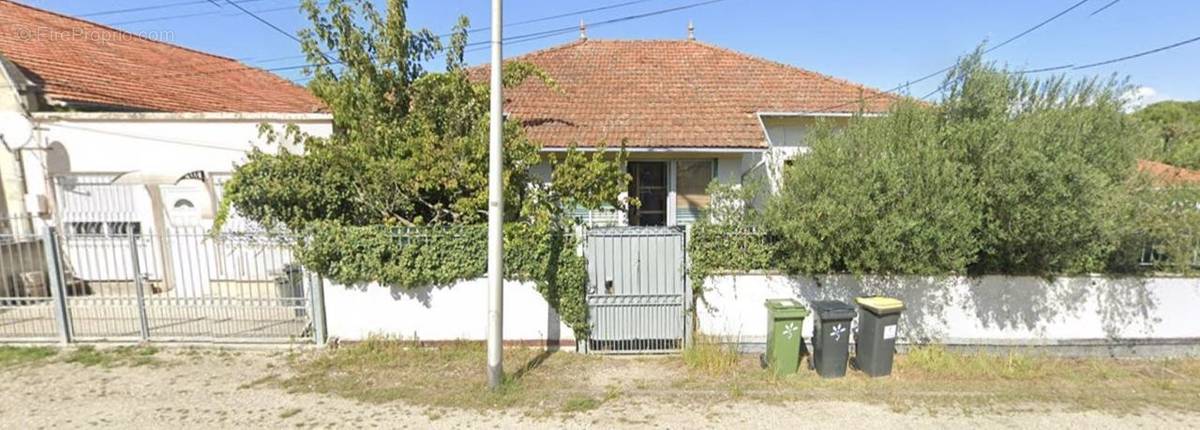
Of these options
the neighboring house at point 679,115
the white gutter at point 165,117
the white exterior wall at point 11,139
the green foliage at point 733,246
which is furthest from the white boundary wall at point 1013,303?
Result: the white exterior wall at point 11,139

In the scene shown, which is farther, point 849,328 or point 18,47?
point 18,47

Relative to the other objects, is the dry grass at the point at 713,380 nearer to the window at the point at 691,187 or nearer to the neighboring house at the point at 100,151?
the window at the point at 691,187

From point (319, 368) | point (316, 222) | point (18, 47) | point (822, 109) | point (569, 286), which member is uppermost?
point (18, 47)

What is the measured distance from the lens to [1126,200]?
4598 mm

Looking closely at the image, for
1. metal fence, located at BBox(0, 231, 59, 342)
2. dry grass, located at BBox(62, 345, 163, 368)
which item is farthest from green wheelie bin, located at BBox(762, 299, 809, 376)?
metal fence, located at BBox(0, 231, 59, 342)

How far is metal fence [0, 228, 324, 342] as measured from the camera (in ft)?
17.8

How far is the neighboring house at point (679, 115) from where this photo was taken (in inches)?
322

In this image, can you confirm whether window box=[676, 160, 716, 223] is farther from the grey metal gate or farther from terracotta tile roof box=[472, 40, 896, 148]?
the grey metal gate

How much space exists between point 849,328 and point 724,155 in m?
4.23

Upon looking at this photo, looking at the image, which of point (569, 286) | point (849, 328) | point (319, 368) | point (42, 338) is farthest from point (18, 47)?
point (849, 328)

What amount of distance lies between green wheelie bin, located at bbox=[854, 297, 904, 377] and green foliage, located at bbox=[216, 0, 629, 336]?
2.92 meters

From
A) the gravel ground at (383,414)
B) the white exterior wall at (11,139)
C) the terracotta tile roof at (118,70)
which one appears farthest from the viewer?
the terracotta tile roof at (118,70)

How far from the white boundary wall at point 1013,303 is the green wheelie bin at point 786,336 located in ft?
1.69

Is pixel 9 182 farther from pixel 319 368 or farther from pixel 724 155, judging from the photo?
pixel 724 155
